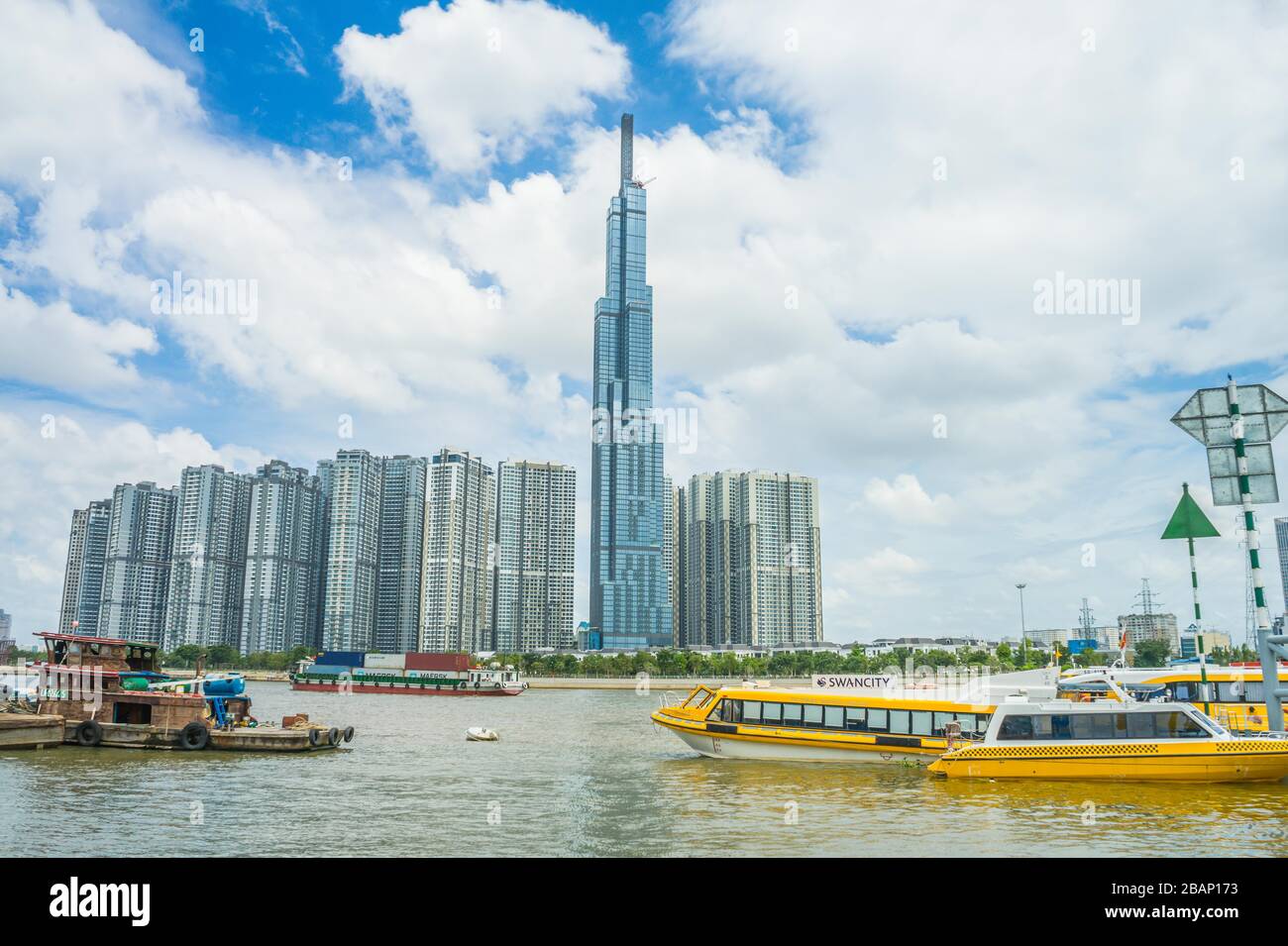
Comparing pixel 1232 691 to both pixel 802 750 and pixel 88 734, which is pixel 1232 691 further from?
pixel 88 734

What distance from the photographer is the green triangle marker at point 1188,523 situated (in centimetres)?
2286

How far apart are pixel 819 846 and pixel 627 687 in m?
148

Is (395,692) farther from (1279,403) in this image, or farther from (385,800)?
(1279,403)

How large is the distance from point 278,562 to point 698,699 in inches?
6652

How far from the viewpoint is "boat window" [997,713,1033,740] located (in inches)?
1033

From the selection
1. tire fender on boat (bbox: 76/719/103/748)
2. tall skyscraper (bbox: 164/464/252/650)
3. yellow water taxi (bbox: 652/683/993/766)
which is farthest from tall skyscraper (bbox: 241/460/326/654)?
yellow water taxi (bbox: 652/683/993/766)

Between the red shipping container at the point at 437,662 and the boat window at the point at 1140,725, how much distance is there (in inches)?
4274

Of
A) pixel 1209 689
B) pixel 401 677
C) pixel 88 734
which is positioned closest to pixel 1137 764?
pixel 1209 689

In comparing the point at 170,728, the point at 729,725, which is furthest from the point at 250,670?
the point at 729,725

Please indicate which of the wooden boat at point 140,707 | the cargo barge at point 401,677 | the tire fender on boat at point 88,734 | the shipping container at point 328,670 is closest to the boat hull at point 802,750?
the wooden boat at point 140,707

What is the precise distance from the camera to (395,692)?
11731cm

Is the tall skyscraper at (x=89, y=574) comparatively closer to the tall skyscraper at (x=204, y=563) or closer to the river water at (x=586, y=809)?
the tall skyscraper at (x=204, y=563)

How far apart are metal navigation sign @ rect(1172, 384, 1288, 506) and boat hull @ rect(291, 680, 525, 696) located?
10904 cm
